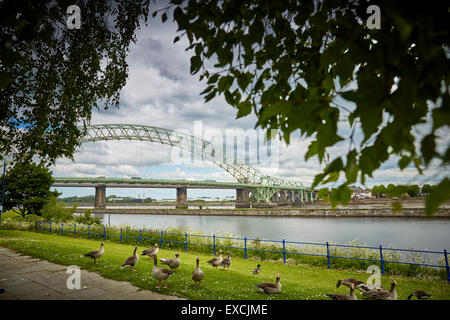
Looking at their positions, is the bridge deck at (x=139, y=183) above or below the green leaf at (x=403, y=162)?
above

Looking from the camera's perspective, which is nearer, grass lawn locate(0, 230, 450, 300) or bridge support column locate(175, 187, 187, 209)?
grass lawn locate(0, 230, 450, 300)

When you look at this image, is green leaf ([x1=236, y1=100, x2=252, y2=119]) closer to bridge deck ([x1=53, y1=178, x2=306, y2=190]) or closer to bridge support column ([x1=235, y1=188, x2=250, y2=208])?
bridge deck ([x1=53, y1=178, x2=306, y2=190])

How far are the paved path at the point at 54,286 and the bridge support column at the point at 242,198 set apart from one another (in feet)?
247

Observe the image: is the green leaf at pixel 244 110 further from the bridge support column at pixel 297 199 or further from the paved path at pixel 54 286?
the bridge support column at pixel 297 199

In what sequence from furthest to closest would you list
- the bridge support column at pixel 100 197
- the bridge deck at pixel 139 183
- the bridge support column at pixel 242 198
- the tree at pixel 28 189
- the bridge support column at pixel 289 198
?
the bridge support column at pixel 289 198 < the bridge support column at pixel 242 198 < the bridge support column at pixel 100 197 < the bridge deck at pixel 139 183 < the tree at pixel 28 189

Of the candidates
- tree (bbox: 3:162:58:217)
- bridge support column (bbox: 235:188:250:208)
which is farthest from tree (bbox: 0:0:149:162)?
bridge support column (bbox: 235:188:250:208)

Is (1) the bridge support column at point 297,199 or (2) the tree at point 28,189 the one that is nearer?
(2) the tree at point 28,189

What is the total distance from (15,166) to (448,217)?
56551mm

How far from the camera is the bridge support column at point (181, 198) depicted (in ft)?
251

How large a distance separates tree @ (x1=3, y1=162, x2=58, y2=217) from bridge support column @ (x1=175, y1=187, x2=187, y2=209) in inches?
1903

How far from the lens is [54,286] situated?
6.50 metres

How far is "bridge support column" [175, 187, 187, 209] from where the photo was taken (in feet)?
→ 251

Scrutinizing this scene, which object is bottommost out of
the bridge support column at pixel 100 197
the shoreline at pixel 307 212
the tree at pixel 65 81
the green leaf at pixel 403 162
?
the shoreline at pixel 307 212

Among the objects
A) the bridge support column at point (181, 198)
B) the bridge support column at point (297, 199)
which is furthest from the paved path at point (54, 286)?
the bridge support column at point (297, 199)
